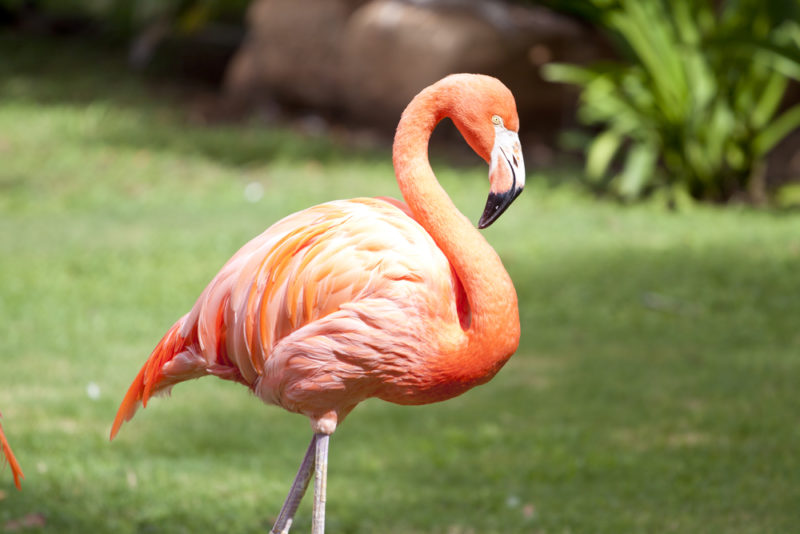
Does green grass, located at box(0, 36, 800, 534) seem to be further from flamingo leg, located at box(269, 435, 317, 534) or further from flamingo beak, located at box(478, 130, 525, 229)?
flamingo beak, located at box(478, 130, 525, 229)

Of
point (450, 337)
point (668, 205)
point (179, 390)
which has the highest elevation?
point (450, 337)

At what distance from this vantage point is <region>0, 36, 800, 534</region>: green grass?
3.85m

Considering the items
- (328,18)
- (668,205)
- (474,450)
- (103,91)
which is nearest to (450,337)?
(474,450)

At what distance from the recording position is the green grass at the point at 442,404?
12.6ft

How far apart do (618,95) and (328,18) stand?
424 centimetres

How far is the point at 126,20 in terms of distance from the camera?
45.0 ft

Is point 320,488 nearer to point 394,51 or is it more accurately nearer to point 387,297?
point 387,297

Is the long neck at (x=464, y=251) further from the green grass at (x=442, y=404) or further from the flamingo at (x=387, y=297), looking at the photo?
the green grass at (x=442, y=404)

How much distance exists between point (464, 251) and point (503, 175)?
8.9 inches

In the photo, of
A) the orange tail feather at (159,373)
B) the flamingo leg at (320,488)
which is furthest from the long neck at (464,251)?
the orange tail feather at (159,373)

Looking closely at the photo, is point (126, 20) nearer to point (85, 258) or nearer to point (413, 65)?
point (413, 65)

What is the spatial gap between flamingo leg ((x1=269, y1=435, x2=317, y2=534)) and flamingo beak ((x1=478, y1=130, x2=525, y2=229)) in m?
0.85

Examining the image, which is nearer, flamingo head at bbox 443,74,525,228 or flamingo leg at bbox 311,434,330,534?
flamingo head at bbox 443,74,525,228

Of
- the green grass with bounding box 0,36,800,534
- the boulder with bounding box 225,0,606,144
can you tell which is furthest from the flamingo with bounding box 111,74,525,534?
the boulder with bounding box 225,0,606,144
